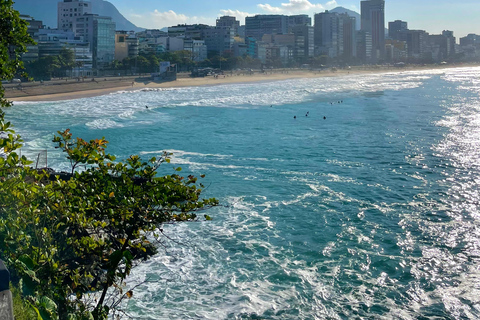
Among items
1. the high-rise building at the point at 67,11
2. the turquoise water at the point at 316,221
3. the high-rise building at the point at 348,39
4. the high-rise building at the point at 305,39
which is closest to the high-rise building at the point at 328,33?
the high-rise building at the point at 348,39

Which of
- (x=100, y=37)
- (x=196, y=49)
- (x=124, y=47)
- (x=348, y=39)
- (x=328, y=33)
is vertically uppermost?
(x=328, y=33)

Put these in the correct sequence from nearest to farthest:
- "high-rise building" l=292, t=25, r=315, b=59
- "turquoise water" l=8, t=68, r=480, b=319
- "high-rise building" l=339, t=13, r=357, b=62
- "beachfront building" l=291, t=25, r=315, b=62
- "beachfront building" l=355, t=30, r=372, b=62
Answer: "turquoise water" l=8, t=68, r=480, b=319 < "beachfront building" l=291, t=25, r=315, b=62 < "high-rise building" l=292, t=25, r=315, b=59 < "high-rise building" l=339, t=13, r=357, b=62 < "beachfront building" l=355, t=30, r=372, b=62

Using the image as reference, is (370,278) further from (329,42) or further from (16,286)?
(329,42)

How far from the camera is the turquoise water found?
9852mm

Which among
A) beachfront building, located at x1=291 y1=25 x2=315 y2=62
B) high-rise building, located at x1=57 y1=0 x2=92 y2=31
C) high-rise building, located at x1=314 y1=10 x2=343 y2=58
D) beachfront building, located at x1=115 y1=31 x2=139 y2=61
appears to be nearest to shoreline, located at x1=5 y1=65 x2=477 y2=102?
beachfront building, located at x1=115 y1=31 x2=139 y2=61

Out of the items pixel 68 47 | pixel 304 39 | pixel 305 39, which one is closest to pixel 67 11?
pixel 68 47

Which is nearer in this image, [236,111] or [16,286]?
[16,286]

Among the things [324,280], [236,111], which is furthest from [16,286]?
[236,111]

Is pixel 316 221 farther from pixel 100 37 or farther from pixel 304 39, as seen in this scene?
pixel 304 39

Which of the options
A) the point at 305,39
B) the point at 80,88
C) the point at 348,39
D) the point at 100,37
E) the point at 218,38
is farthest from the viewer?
the point at 348,39

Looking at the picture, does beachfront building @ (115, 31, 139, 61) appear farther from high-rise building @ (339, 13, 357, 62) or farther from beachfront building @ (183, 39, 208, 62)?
high-rise building @ (339, 13, 357, 62)

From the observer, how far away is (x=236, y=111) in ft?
143

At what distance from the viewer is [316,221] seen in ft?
47.1

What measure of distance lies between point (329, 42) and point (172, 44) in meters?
80.4
